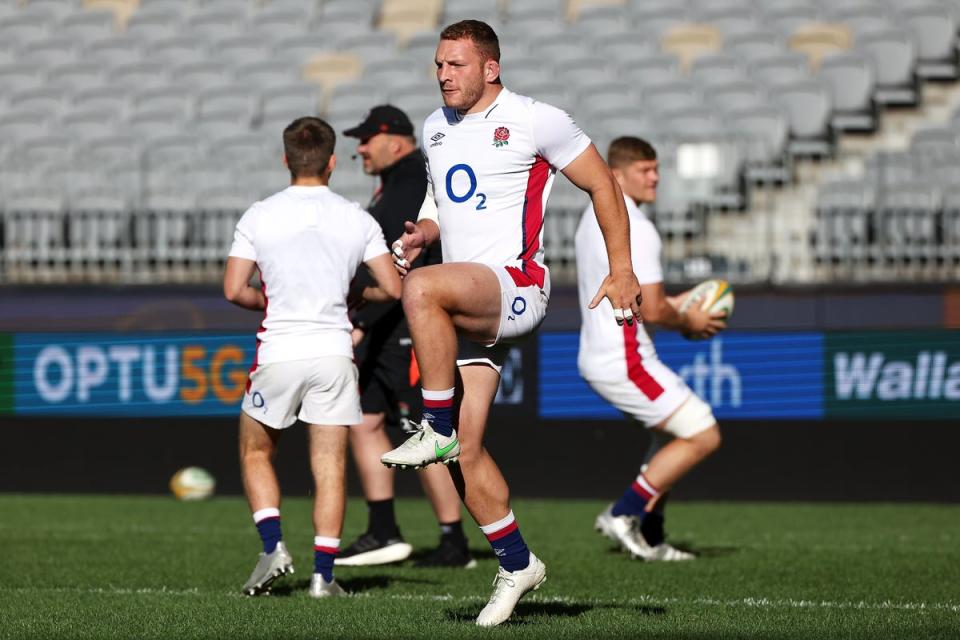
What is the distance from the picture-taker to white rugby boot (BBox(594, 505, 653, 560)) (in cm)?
856

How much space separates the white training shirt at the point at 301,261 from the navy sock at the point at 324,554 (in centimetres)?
83

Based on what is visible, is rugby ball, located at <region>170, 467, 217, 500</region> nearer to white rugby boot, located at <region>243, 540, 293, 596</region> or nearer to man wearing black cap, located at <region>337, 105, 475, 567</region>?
man wearing black cap, located at <region>337, 105, 475, 567</region>

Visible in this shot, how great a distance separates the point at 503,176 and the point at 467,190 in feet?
0.48

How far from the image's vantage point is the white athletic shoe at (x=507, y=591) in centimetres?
571

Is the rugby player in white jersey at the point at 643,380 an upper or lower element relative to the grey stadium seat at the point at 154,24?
lower

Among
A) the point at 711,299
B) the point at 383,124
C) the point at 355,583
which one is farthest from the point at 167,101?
the point at 355,583

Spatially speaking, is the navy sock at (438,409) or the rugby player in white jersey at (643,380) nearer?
the navy sock at (438,409)

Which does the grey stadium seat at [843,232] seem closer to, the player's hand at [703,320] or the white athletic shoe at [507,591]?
the player's hand at [703,320]

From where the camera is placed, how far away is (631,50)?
18.8m

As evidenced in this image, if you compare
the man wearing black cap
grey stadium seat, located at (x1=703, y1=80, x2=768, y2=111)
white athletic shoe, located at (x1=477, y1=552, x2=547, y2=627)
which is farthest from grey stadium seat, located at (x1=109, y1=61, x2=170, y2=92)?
white athletic shoe, located at (x1=477, y1=552, x2=547, y2=627)

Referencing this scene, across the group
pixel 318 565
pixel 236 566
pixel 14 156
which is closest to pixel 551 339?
pixel 236 566

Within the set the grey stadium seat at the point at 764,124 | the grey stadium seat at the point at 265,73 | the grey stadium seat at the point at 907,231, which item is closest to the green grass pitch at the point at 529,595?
the grey stadium seat at the point at 907,231

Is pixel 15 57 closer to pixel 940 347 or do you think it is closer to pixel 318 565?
pixel 940 347

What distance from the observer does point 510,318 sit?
5.62m
